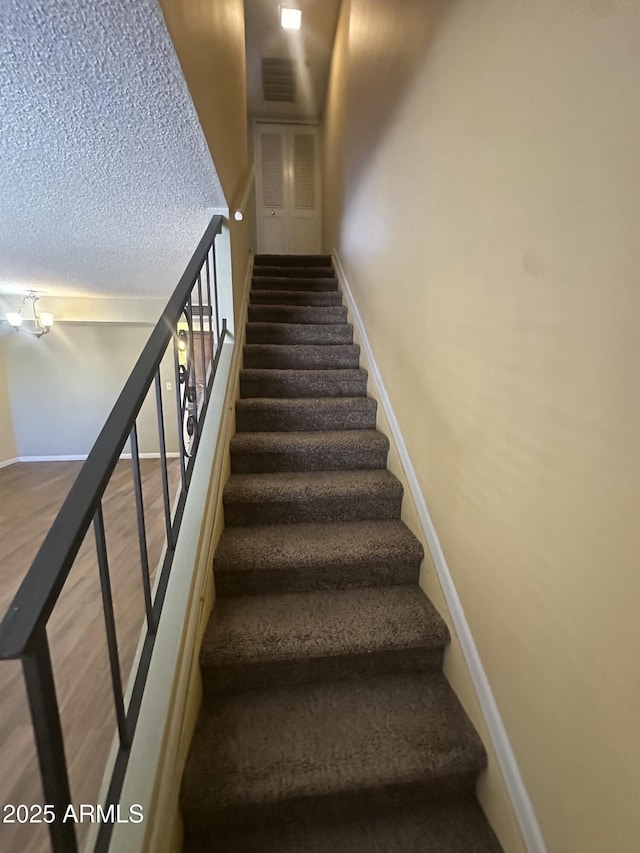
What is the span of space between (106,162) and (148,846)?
1946 millimetres

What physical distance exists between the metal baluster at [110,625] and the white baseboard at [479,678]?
0.91m

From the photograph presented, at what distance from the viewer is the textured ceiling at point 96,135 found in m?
0.80

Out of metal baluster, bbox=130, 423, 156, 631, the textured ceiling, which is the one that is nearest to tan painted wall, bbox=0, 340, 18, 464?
the textured ceiling

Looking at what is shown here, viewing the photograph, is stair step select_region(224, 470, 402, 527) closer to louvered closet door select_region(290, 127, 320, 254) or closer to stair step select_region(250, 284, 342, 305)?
stair step select_region(250, 284, 342, 305)

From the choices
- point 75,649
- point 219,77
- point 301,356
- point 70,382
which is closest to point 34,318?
point 70,382

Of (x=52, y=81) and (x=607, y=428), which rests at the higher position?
(x=52, y=81)

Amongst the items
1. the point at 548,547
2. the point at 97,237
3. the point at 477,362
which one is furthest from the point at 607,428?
the point at 97,237

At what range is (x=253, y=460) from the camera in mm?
1810

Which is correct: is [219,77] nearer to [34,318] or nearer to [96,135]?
[96,135]

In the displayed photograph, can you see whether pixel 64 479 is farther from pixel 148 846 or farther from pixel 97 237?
pixel 148 846

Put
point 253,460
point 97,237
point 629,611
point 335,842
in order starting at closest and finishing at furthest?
point 629,611
point 335,842
point 253,460
point 97,237

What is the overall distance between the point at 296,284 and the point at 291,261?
0.53 m

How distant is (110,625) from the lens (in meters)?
0.76

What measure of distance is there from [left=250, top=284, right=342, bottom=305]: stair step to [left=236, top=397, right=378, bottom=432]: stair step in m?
1.24
